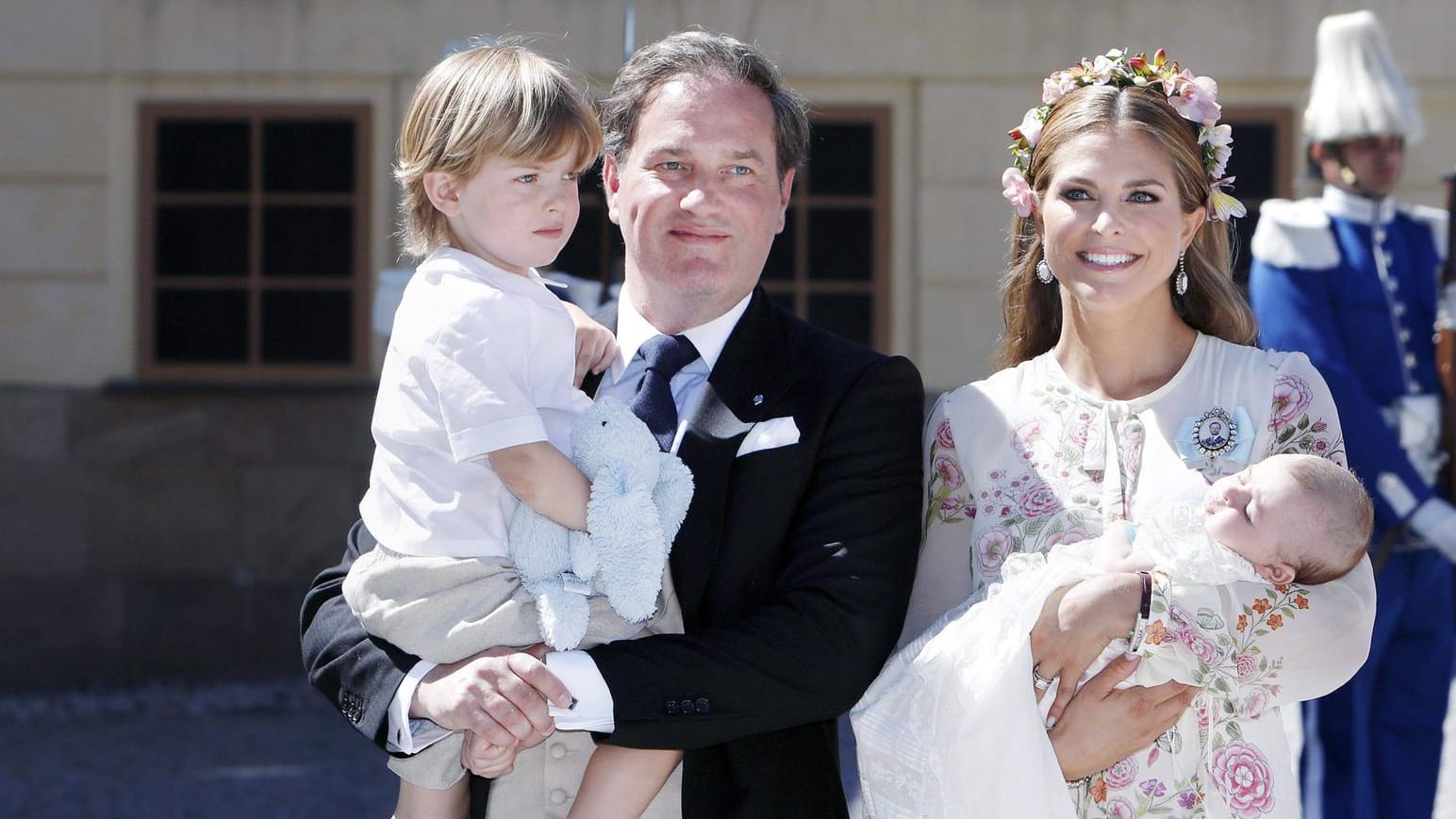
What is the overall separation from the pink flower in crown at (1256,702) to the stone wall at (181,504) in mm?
5693

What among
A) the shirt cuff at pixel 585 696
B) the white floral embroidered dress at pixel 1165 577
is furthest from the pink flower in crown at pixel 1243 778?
the shirt cuff at pixel 585 696

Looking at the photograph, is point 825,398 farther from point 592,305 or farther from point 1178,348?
point 592,305

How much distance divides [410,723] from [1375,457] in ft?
9.44

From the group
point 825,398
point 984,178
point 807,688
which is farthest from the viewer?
point 984,178

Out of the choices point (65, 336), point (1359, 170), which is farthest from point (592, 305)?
point (65, 336)

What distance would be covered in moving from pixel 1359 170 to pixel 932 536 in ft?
8.81

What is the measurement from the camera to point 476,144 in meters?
2.52

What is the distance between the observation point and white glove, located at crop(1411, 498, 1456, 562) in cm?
438

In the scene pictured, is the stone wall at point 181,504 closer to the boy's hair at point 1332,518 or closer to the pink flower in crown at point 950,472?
the pink flower in crown at point 950,472

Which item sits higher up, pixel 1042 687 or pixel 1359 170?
pixel 1359 170

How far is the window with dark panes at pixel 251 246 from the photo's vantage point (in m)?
7.86

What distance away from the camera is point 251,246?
795 centimetres

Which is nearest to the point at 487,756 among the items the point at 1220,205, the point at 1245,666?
the point at 1245,666

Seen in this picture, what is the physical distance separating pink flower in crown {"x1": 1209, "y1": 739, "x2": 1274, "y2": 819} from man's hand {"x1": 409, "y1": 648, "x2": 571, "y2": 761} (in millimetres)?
1002
